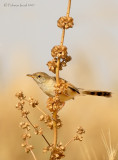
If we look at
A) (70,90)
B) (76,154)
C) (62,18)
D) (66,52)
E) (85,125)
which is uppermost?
(62,18)

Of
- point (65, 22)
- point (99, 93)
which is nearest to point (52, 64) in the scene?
point (65, 22)

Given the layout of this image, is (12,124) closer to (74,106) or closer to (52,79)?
(74,106)

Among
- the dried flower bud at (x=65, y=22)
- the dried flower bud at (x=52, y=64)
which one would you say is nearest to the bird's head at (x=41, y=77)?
the dried flower bud at (x=52, y=64)

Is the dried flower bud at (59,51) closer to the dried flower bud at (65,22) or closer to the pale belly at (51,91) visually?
the dried flower bud at (65,22)

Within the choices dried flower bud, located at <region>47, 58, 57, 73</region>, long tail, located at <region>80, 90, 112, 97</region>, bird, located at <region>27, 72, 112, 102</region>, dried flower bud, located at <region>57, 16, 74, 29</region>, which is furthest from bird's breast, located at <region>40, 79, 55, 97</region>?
dried flower bud, located at <region>57, 16, 74, 29</region>

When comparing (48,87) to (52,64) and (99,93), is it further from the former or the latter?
(52,64)

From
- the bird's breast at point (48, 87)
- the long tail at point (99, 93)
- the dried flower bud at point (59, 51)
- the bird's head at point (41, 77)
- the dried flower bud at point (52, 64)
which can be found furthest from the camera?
the bird's head at point (41, 77)

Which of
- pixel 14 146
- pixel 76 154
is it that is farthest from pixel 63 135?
pixel 14 146

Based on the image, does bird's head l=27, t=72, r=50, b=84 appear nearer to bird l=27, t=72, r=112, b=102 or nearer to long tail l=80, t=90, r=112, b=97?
bird l=27, t=72, r=112, b=102
